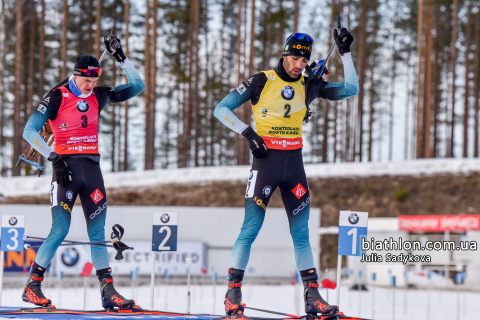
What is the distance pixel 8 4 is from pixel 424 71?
16014 millimetres

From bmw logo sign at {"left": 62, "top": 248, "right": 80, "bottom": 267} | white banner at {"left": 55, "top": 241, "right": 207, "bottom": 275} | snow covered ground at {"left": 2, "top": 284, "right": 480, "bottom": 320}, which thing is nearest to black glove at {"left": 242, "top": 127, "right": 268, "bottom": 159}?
snow covered ground at {"left": 2, "top": 284, "right": 480, "bottom": 320}

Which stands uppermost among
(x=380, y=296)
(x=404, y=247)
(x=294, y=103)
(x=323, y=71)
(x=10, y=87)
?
(x=10, y=87)

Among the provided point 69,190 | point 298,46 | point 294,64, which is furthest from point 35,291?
point 298,46

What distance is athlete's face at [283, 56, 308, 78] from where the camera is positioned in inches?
171

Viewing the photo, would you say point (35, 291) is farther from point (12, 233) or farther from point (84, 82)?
point (84, 82)

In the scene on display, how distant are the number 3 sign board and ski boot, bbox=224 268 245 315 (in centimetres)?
239

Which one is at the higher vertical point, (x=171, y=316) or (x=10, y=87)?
(x=10, y=87)

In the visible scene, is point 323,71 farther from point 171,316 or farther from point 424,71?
point 424,71

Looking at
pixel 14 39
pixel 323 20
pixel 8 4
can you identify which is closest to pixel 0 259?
pixel 8 4

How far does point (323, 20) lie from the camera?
29.4 meters

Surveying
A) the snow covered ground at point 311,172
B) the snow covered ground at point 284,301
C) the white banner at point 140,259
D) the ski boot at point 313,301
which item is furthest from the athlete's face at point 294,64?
the snow covered ground at point 311,172

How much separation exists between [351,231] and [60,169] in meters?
2.54

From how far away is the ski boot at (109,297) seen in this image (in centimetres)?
449

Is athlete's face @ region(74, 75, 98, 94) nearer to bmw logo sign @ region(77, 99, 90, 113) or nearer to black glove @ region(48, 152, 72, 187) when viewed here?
bmw logo sign @ region(77, 99, 90, 113)
